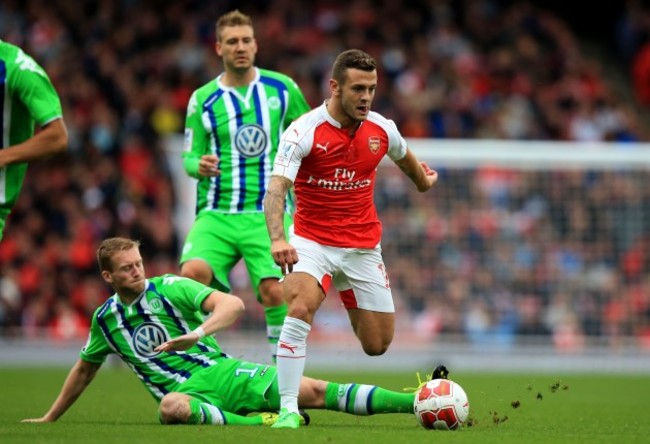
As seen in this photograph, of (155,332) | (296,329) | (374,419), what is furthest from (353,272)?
(155,332)

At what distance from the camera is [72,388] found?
28.3 ft

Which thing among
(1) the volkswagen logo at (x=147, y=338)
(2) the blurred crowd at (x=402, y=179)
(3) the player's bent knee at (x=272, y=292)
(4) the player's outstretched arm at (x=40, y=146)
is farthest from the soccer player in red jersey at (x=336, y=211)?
(2) the blurred crowd at (x=402, y=179)

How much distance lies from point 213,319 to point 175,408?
767 mm

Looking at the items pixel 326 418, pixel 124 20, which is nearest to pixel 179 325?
pixel 326 418

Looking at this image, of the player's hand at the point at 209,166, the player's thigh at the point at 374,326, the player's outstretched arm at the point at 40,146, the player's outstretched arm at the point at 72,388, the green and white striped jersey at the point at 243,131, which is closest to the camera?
the player's outstretched arm at the point at 40,146

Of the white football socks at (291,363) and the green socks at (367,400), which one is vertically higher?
the white football socks at (291,363)

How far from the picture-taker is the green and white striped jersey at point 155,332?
8.46 meters

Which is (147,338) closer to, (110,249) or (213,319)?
(110,249)

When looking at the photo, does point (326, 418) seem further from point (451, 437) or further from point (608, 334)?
point (608, 334)

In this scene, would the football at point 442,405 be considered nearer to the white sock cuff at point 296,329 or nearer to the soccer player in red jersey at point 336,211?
the soccer player in red jersey at point 336,211

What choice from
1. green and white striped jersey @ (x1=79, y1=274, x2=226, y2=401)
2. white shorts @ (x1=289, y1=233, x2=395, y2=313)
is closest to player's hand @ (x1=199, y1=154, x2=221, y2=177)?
white shorts @ (x1=289, y1=233, x2=395, y2=313)

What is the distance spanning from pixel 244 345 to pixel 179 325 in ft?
31.5

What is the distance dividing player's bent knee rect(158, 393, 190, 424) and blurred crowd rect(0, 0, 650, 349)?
9.41m

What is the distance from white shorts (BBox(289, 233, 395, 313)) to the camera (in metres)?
8.52
